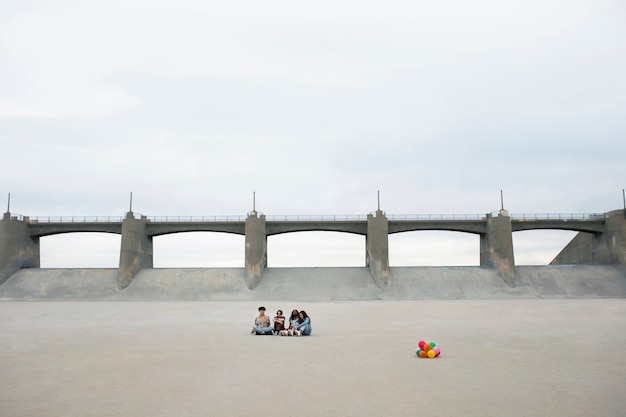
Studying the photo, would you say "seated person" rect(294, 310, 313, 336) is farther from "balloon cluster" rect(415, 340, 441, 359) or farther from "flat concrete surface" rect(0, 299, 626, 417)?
"balloon cluster" rect(415, 340, 441, 359)

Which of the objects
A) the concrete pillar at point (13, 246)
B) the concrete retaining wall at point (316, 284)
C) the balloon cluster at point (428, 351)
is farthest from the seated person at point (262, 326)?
the concrete pillar at point (13, 246)

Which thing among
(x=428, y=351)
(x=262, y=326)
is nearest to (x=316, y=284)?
(x=262, y=326)

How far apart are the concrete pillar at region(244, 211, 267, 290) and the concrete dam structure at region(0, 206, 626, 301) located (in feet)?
0.33

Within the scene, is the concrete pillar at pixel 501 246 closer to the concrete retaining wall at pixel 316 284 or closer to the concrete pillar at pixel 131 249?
the concrete retaining wall at pixel 316 284

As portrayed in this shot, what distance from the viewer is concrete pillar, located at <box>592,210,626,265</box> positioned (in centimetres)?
5544

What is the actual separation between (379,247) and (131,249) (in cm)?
2536

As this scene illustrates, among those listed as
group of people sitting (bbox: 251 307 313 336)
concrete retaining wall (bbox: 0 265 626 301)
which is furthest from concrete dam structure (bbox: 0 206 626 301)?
group of people sitting (bbox: 251 307 313 336)

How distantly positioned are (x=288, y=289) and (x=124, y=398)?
4403cm

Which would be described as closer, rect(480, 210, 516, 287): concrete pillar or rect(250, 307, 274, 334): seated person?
rect(250, 307, 274, 334): seated person

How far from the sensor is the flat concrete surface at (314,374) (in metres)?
7.45

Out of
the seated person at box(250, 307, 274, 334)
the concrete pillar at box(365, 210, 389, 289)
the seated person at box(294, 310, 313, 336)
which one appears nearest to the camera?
the seated person at box(294, 310, 313, 336)

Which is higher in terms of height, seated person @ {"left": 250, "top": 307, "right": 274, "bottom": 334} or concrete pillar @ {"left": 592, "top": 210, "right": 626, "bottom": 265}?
concrete pillar @ {"left": 592, "top": 210, "right": 626, "bottom": 265}

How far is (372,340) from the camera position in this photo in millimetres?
15156

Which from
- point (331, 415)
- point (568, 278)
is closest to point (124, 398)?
point (331, 415)
